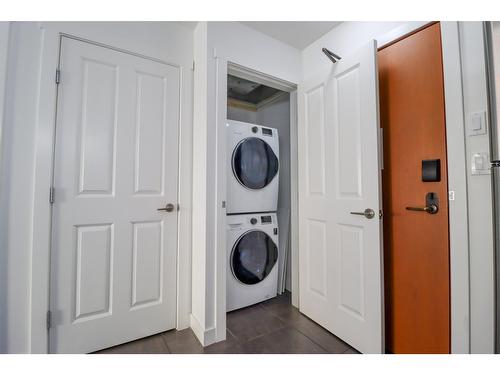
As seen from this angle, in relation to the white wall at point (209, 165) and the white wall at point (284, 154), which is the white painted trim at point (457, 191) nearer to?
the white wall at point (209, 165)

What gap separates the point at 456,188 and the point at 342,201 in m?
0.58

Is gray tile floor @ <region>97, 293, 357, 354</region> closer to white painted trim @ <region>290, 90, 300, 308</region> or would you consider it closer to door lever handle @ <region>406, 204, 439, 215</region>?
white painted trim @ <region>290, 90, 300, 308</region>

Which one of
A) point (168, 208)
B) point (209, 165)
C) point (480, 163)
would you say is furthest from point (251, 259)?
point (480, 163)

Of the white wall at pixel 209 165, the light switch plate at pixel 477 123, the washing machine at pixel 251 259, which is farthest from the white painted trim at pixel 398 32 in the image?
the washing machine at pixel 251 259

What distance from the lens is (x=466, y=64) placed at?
1.04m

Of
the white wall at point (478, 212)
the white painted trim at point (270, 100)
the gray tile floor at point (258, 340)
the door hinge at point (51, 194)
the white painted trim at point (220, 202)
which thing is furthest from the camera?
the white painted trim at point (270, 100)

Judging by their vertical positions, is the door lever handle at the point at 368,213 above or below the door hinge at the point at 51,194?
below

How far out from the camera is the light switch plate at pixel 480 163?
3.20 feet

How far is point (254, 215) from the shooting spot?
2059mm

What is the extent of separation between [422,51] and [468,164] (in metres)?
0.70

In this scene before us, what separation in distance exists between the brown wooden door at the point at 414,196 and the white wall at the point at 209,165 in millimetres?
1079

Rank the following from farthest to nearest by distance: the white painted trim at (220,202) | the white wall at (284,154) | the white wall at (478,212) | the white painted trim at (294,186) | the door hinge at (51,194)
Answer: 1. the white wall at (284,154)
2. the white painted trim at (294,186)
3. the white painted trim at (220,202)
4. the door hinge at (51,194)
5. the white wall at (478,212)
